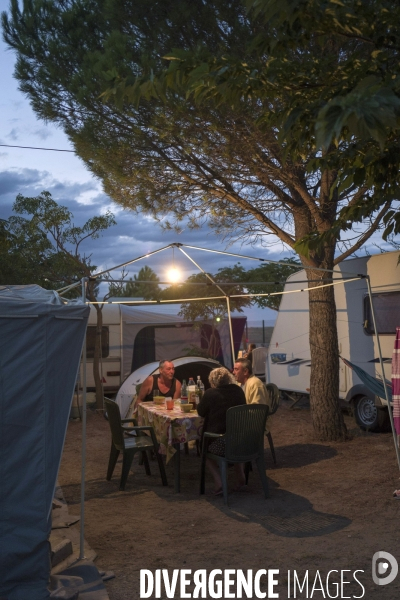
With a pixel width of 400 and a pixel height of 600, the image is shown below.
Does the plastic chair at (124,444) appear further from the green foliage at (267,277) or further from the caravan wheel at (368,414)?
the green foliage at (267,277)

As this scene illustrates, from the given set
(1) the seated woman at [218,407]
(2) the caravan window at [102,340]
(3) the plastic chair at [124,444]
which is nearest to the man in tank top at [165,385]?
(3) the plastic chair at [124,444]

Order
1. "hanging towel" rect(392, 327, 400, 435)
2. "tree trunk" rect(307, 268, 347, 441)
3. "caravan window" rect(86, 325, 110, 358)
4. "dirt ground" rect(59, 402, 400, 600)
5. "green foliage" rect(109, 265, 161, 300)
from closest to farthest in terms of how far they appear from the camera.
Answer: "dirt ground" rect(59, 402, 400, 600) < "hanging towel" rect(392, 327, 400, 435) < "tree trunk" rect(307, 268, 347, 441) < "caravan window" rect(86, 325, 110, 358) < "green foliage" rect(109, 265, 161, 300)

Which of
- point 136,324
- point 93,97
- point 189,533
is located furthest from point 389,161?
point 136,324

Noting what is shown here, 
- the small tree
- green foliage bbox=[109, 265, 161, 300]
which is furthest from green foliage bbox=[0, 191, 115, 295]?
green foliage bbox=[109, 265, 161, 300]

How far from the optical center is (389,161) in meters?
4.67

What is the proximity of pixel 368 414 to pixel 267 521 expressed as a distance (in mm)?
4215

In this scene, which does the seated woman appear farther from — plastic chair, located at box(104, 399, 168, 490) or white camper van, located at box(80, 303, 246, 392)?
white camper van, located at box(80, 303, 246, 392)

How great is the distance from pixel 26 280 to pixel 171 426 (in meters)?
9.48

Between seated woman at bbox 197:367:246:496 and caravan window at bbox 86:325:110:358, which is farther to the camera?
caravan window at bbox 86:325:110:358

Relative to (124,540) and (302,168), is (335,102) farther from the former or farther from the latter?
(302,168)

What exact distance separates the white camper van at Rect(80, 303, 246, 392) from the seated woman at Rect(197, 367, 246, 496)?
706 cm

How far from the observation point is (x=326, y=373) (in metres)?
8.16

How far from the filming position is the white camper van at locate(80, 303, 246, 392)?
1334 cm

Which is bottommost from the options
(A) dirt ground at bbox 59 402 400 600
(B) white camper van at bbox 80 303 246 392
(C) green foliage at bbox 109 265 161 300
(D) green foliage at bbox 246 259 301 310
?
(A) dirt ground at bbox 59 402 400 600
